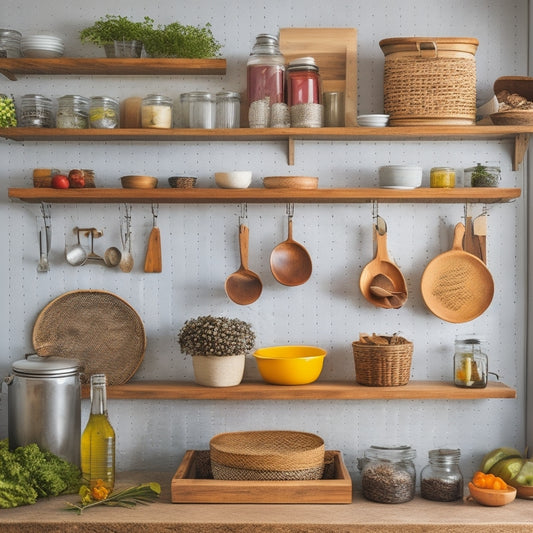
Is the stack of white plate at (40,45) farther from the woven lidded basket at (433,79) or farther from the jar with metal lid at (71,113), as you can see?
the woven lidded basket at (433,79)

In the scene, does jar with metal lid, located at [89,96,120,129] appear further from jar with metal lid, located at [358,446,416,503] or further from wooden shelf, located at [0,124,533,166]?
jar with metal lid, located at [358,446,416,503]

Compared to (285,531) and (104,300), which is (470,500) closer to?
(285,531)

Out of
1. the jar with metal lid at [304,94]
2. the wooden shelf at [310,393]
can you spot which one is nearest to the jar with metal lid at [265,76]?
the jar with metal lid at [304,94]

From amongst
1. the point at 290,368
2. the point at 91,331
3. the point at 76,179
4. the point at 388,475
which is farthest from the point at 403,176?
the point at 91,331

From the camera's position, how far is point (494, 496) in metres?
2.41

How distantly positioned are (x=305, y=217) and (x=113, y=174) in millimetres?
727

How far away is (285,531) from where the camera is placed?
88.5 inches

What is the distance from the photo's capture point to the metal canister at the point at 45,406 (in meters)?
2.54

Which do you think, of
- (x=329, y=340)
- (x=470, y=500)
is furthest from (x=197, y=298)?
(x=470, y=500)

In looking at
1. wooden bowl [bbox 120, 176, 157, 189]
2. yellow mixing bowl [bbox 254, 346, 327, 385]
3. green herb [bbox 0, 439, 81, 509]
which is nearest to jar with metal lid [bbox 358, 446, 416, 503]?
yellow mixing bowl [bbox 254, 346, 327, 385]

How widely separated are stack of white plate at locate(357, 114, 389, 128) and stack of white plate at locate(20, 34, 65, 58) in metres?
1.10

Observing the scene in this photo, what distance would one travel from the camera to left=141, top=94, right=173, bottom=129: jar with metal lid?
2678 millimetres

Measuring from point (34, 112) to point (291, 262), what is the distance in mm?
1060

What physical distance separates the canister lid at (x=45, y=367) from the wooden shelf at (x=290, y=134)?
0.78 metres
